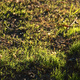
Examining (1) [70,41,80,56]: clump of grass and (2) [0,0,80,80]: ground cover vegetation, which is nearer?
(2) [0,0,80,80]: ground cover vegetation

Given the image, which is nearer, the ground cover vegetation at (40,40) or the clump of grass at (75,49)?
the ground cover vegetation at (40,40)

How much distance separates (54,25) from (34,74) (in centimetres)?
179

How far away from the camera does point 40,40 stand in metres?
3.74

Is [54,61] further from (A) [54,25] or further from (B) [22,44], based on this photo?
(A) [54,25]

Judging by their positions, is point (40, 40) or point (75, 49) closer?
point (75, 49)

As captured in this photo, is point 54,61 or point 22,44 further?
point 22,44

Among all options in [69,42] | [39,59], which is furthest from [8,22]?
[69,42]

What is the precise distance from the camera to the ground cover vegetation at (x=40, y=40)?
299 cm

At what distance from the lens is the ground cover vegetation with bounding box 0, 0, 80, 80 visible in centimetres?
299

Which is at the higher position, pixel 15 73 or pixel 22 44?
pixel 22 44

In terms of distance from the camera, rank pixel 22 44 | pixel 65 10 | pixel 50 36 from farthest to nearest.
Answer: pixel 65 10
pixel 50 36
pixel 22 44

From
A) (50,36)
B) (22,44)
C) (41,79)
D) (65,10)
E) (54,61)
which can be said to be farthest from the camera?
(65,10)

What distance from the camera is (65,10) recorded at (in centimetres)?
482

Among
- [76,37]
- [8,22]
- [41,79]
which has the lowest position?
[41,79]
